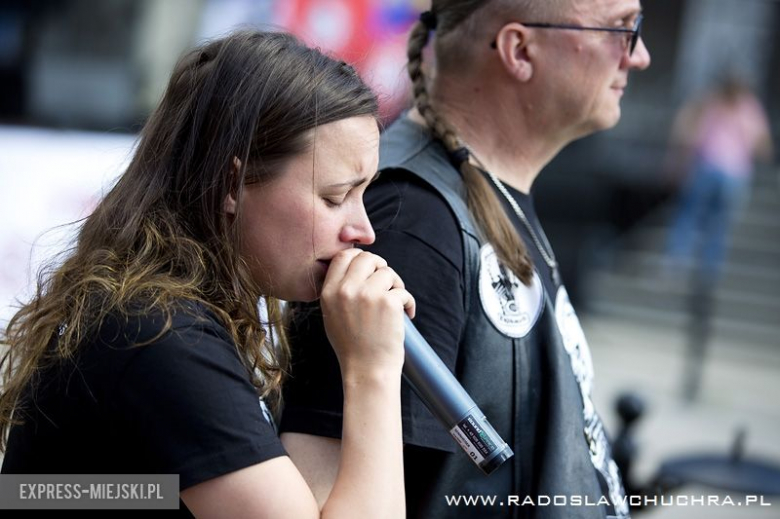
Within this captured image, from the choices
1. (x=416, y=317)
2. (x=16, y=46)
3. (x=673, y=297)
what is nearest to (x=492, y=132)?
(x=416, y=317)

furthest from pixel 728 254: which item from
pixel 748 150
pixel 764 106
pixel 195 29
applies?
pixel 195 29

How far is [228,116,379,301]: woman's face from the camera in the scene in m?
1.64

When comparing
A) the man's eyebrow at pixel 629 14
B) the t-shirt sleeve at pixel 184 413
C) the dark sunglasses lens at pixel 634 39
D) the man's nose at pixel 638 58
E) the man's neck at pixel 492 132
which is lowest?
Result: the t-shirt sleeve at pixel 184 413

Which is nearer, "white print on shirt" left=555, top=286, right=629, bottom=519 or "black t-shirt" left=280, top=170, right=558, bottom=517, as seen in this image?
"black t-shirt" left=280, top=170, right=558, bottom=517

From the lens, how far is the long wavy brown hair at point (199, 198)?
1559 mm

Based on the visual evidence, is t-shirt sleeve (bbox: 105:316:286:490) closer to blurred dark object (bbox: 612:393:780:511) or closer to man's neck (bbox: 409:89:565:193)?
man's neck (bbox: 409:89:565:193)

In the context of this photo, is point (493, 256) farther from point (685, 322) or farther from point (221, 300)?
point (685, 322)

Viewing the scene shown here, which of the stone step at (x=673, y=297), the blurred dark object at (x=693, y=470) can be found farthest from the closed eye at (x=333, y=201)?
the stone step at (x=673, y=297)

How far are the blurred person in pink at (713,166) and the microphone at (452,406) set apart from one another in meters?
8.42

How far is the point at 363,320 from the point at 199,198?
34cm

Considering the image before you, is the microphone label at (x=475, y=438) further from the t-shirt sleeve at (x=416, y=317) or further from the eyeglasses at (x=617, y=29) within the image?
the eyeglasses at (x=617, y=29)

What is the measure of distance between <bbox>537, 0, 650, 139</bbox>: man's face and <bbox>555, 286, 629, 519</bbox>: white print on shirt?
44 centimetres

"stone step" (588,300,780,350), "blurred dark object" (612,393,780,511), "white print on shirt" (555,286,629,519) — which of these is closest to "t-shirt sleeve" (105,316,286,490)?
"white print on shirt" (555,286,629,519)

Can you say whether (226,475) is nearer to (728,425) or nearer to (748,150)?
(728,425)
